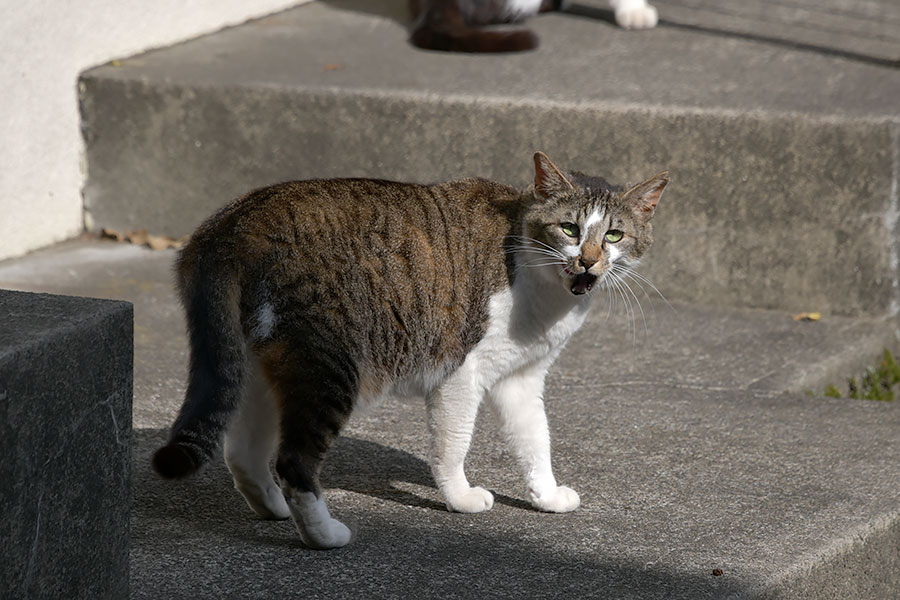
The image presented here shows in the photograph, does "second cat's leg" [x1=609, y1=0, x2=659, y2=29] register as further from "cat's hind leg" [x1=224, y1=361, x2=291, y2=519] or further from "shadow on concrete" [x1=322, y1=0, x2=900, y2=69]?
"cat's hind leg" [x1=224, y1=361, x2=291, y2=519]

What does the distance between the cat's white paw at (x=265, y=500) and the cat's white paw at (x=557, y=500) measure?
622 millimetres

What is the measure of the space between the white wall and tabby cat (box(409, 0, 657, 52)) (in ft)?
4.38

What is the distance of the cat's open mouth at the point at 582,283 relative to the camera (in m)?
2.81

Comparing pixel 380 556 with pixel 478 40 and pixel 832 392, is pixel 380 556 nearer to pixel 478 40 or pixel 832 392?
pixel 832 392

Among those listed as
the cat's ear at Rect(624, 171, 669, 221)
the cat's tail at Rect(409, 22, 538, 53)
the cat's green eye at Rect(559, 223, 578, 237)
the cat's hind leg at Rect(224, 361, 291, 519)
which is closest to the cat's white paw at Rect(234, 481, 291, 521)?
the cat's hind leg at Rect(224, 361, 291, 519)

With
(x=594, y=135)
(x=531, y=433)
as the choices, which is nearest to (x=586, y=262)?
(x=531, y=433)

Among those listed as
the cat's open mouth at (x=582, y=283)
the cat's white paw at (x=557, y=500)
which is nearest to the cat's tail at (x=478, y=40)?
the cat's open mouth at (x=582, y=283)

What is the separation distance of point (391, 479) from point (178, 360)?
112 cm

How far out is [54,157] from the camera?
497cm

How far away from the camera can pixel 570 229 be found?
2.84 meters

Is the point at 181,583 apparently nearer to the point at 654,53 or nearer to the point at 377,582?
the point at 377,582

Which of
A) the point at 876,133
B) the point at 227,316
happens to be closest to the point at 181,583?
the point at 227,316

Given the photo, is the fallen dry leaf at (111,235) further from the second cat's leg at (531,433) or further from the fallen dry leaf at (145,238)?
the second cat's leg at (531,433)

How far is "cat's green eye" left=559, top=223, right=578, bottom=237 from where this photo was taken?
112 inches
